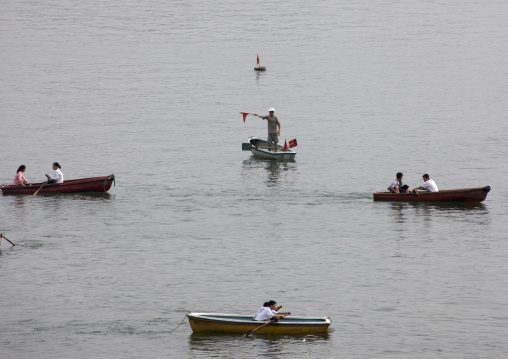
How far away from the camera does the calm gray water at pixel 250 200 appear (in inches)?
1061

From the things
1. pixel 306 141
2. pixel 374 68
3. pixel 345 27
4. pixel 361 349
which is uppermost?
pixel 345 27

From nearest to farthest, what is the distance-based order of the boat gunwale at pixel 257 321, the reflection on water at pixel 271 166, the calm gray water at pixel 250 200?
the boat gunwale at pixel 257 321 < the calm gray water at pixel 250 200 < the reflection on water at pixel 271 166

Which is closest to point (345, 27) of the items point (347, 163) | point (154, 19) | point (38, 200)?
point (154, 19)

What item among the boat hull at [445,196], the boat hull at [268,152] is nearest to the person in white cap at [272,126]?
the boat hull at [268,152]

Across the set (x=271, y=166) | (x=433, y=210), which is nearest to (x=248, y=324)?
(x=433, y=210)

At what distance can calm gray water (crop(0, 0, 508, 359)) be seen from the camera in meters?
26.9

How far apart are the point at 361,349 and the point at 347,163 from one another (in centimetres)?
3039

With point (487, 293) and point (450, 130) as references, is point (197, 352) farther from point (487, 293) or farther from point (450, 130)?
point (450, 130)

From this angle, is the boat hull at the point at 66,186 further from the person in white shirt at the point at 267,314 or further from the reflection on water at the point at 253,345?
the person in white shirt at the point at 267,314

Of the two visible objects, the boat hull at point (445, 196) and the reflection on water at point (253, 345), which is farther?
the boat hull at point (445, 196)

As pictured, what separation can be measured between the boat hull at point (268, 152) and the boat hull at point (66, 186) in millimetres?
12107

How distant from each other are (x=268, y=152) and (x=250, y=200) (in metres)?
8.79

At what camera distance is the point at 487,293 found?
30.0 m

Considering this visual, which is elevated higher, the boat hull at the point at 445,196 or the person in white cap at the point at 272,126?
the person in white cap at the point at 272,126
